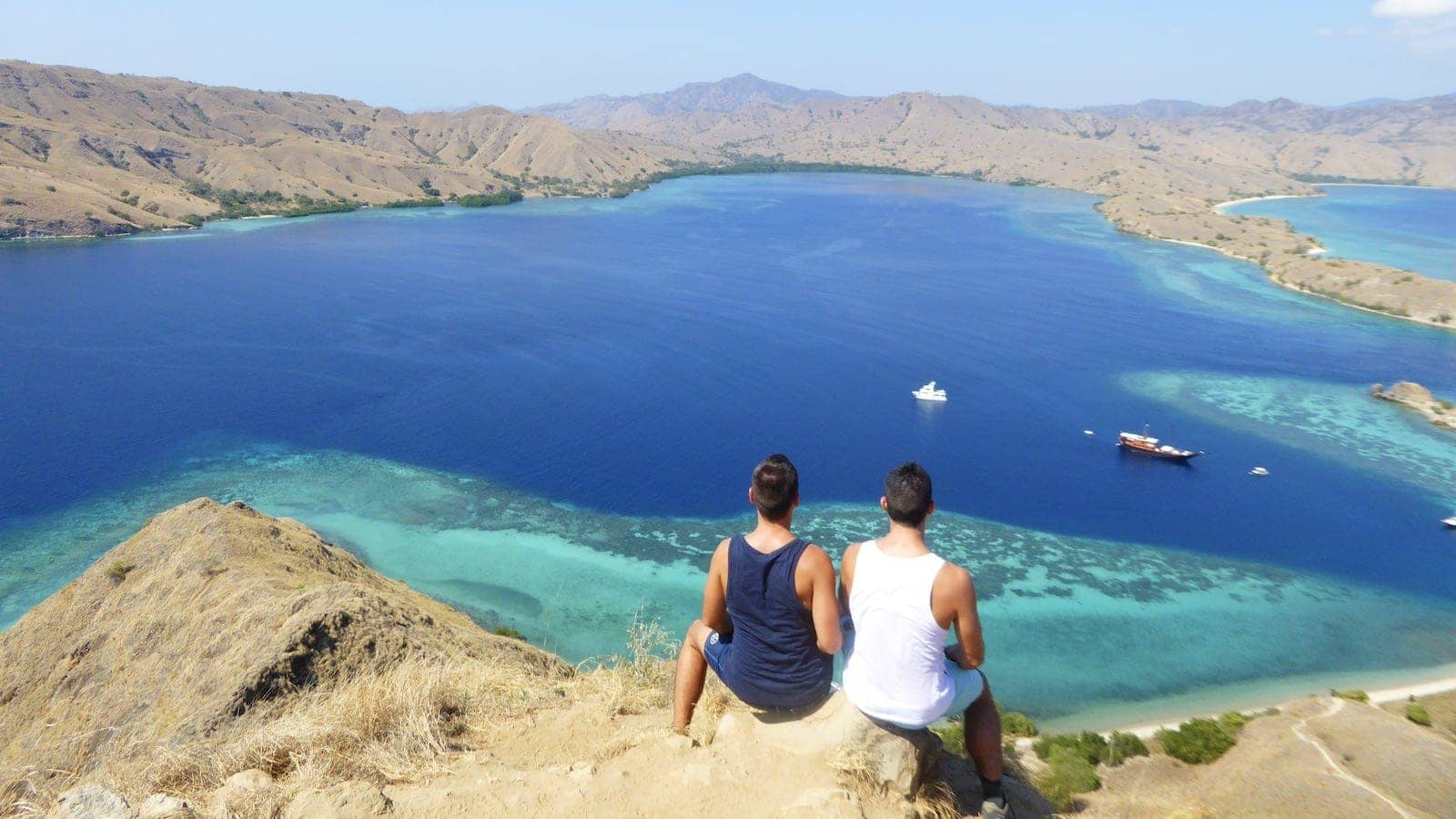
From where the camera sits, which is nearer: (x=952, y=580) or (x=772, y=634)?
(x=952, y=580)

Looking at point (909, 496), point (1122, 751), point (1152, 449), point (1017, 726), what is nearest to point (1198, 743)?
point (1122, 751)

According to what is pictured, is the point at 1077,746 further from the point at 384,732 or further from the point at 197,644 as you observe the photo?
the point at 197,644

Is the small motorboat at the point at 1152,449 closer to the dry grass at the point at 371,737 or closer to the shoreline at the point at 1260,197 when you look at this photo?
the dry grass at the point at 371,737

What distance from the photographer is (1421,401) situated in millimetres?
52625

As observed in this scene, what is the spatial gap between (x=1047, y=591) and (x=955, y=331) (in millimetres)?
40077

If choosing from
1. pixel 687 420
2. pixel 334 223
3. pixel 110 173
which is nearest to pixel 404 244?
pixel 334 223

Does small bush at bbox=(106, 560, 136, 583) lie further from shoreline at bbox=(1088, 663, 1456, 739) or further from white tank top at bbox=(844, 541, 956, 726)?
shoreline at bbox=(1088, 663, 1456, 739)

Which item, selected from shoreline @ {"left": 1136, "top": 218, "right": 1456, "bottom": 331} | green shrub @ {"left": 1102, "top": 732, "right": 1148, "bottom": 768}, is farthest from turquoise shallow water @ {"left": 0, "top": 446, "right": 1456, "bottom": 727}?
shoreline @ {"left": 1136, "top": 218, "right": 1456, "bottom": 331}

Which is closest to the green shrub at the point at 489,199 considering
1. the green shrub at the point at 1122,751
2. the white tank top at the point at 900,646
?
the green shrub at the point at 1122,751

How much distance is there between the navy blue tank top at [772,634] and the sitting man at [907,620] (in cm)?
30

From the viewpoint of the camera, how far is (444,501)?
35.8 meters

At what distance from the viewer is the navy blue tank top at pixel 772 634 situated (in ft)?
17.5

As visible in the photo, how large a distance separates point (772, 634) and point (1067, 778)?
10382mm

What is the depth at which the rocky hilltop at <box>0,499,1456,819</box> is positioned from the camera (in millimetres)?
5543
